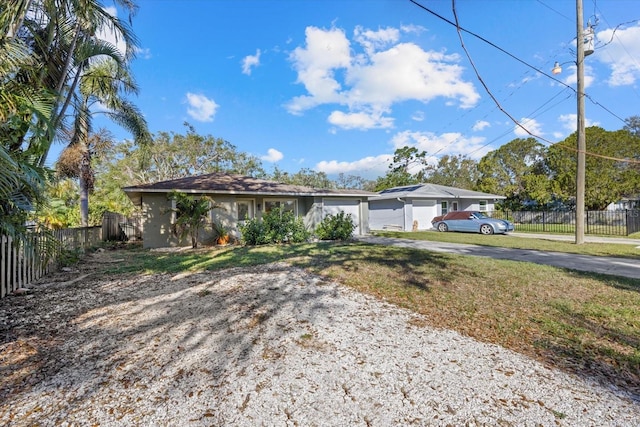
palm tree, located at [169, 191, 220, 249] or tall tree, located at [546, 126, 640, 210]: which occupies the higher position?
tall tree, located at [546, 126, 640, 210]

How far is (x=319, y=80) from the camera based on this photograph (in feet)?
57.1

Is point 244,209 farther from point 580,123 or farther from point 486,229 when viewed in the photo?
point 580,123

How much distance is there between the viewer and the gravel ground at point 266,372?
2.28 m

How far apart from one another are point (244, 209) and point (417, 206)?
42.0 ft

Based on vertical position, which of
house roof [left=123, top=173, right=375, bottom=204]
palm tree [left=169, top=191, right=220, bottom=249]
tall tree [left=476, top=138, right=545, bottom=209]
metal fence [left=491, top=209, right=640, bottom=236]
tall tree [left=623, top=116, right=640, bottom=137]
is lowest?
metal fence [left=491, top=209, right=640, bottom=236]

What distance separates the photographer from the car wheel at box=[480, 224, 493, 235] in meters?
17.3

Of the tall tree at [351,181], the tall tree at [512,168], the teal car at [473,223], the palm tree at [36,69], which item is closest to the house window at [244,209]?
the palm tree at [36,69]

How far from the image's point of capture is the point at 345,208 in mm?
17172

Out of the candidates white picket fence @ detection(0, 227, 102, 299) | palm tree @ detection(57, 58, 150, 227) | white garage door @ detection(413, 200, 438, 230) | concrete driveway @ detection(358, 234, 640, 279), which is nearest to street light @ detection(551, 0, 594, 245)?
concrete driveway @ detection(358, 234, 640, 279)

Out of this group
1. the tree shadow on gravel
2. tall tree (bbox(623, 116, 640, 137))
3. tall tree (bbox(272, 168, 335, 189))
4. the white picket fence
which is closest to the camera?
the tree shadow on gravel

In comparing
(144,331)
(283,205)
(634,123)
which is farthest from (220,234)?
(634,123)

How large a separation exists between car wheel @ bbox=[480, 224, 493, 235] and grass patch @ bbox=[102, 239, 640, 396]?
10246mm

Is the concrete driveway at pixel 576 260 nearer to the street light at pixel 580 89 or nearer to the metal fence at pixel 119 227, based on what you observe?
the street light at pixel 580 89

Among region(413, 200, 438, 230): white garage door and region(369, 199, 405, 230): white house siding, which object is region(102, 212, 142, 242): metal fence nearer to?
region(369, 199, 405, 230): white house siding
